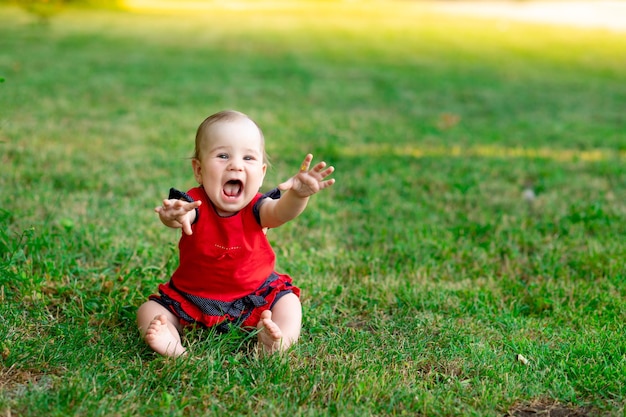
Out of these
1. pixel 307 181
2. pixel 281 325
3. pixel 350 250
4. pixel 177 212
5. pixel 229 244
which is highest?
pixel 307 181

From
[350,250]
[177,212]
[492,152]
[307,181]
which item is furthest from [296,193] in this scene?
[492,152]

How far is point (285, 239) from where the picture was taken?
12.7 feet

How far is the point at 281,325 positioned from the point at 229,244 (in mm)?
364

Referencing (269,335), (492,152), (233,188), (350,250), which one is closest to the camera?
(269,335)

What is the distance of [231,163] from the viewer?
2.55 meters

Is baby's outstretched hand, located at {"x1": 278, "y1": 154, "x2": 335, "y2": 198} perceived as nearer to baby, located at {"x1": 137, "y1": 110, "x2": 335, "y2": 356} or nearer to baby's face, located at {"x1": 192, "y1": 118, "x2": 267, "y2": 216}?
baby, located at {"x1": 137, "y1": 110, "x2": 335, "y2": 356}

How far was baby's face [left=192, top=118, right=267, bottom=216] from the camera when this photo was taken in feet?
8.40

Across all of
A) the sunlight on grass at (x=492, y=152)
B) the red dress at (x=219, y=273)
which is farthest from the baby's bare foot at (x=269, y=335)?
the sunlight on grass at (x=492, y=152)

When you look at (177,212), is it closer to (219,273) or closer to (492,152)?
(219,273)

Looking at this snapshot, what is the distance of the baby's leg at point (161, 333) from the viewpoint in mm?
2416

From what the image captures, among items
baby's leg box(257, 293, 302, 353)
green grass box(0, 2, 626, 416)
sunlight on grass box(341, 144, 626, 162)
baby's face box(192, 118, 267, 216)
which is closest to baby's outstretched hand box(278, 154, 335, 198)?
baby's face box(192, 118, 267, 216)

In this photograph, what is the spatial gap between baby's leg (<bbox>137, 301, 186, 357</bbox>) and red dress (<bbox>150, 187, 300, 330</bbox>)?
7 cm

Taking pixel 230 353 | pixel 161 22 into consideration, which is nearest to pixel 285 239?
pixel 230 353

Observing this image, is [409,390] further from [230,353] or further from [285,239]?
[285,239]
